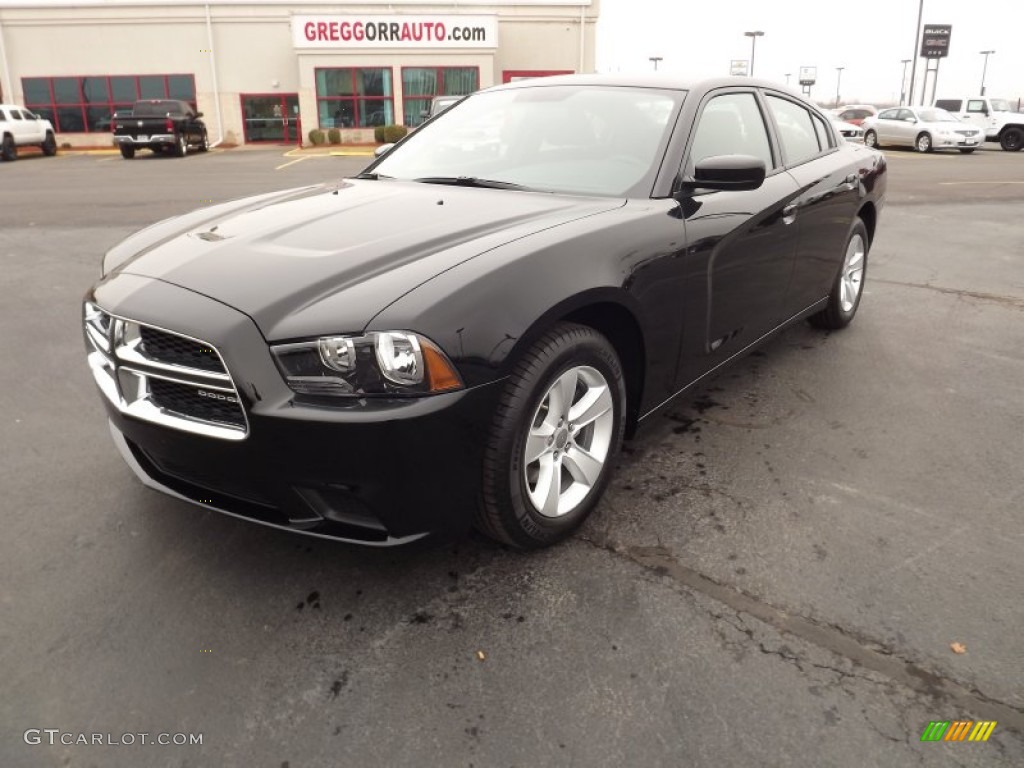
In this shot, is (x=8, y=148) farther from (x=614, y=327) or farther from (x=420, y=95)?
(x=614, y=327)

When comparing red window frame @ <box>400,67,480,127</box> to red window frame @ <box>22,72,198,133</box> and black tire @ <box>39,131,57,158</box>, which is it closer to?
red window frame @ <box>22,72,198,133</box>

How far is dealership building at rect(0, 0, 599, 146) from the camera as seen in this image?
31.3 meters

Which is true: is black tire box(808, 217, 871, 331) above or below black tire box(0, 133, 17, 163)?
below

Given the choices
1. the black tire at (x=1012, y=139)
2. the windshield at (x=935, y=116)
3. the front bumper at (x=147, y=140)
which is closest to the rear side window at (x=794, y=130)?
the windshield at (x=935, y=116)

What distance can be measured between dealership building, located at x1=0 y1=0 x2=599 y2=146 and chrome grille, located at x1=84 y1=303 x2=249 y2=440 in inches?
1195

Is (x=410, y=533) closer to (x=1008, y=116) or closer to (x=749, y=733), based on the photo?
Result: (x=749, y=733)

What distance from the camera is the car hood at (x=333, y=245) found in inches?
89.7

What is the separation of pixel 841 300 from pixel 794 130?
1274 mm

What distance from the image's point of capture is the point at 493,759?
6.29ft

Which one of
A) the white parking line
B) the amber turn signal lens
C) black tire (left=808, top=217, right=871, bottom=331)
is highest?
the amber turn signal lens

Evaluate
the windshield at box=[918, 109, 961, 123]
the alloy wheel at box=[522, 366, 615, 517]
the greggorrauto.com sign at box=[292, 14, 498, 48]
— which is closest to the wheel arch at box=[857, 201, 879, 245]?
the alloy wheel at box=[522, 366, 615, 517]

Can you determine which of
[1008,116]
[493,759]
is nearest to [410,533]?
[493,759]

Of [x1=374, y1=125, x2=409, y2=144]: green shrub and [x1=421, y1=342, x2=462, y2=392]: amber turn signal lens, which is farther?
[x1=374, y1=125, x2=409, y2=144]: green shrub

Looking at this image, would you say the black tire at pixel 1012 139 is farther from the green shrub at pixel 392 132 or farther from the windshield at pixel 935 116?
the green shrub at pixel 392 132
